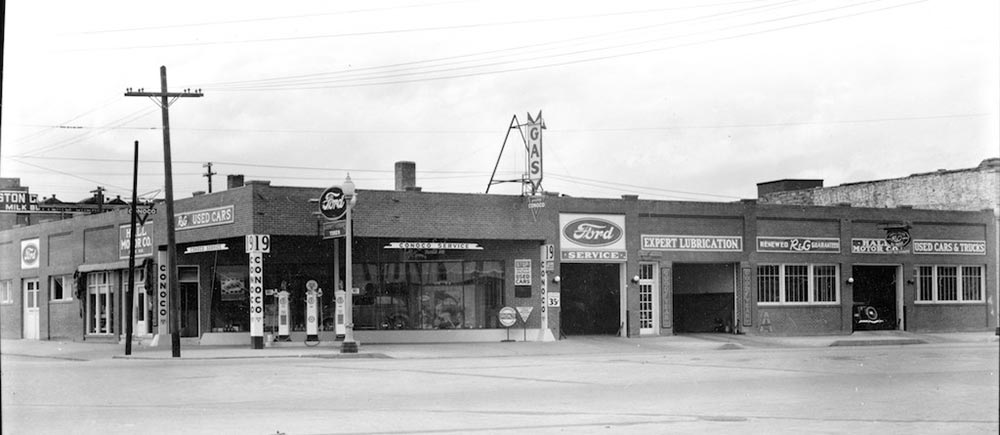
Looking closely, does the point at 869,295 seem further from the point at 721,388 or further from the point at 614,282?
the point at 721,388

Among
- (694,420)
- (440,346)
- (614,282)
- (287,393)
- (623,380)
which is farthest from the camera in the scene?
(614,282)

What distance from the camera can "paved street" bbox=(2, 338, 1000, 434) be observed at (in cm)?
1249

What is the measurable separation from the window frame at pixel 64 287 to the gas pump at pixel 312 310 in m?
16.3

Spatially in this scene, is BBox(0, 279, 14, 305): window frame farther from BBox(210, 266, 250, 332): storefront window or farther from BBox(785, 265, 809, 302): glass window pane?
BBox(785, 265, 809, 302): glass window pane

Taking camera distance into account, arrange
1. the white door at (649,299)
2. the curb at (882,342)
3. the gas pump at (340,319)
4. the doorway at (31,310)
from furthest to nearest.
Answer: the doorway at (31,310) → the white door at (649,299) → the curb at (882,342) → the gas pump at (340,319)

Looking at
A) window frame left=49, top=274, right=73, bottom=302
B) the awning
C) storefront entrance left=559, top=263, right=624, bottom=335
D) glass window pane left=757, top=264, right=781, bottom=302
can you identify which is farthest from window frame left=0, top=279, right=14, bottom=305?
glass window pane left=757, top=264, right=781, bottom=302

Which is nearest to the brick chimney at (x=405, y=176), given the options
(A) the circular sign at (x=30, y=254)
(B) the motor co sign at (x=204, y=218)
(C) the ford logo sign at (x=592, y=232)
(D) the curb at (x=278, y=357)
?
(C) the ford logo sign at (x=592, y=232)

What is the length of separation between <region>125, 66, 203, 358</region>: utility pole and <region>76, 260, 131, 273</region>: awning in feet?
32.3

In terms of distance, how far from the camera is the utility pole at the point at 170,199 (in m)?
30.2

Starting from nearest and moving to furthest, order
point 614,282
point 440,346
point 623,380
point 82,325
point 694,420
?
point 694,420 → point 623,380 → point 440,346 → point 614,282 → point 82,325

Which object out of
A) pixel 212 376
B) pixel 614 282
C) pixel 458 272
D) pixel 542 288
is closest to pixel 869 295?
pixel 614 282

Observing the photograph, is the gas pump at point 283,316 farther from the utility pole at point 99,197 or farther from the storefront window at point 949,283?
the storefront window at point 949,283

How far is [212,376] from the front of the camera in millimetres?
20688

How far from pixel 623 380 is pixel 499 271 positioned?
18.1 metres
